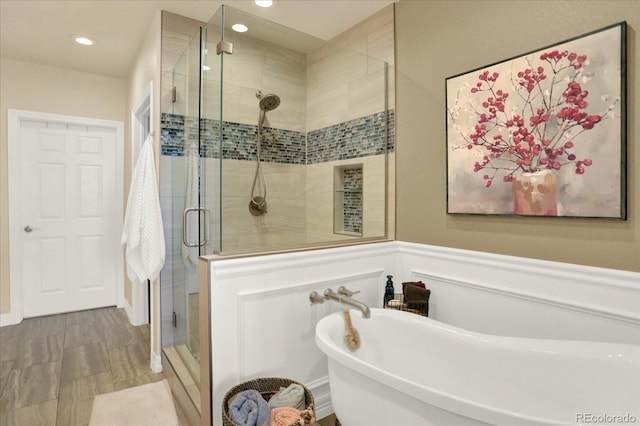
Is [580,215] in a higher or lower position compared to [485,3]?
lower

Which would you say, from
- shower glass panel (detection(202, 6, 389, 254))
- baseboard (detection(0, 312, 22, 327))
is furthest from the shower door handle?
baseboard (detection(0, 312, 22, 327))

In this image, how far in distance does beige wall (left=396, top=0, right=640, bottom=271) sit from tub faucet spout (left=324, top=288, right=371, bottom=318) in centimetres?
67

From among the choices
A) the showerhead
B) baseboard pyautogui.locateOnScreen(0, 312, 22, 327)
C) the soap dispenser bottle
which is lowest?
baseboard pyautogui.locateOnScreen(0, 312, 22, 327)

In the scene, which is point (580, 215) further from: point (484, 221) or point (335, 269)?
point (335, 269)

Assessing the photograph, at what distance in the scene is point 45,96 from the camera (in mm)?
3635

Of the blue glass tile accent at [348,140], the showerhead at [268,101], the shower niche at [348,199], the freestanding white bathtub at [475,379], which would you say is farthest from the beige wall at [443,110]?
the showerhead at [268,101]

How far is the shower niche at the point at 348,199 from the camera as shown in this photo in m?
2.41

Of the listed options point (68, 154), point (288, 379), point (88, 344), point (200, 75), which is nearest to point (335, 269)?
point (288, 379)

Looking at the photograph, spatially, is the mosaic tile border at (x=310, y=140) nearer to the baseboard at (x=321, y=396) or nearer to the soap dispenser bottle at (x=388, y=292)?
the soap dispenser bottle at (x=388, y=292)

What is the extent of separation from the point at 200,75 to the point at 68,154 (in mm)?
2732

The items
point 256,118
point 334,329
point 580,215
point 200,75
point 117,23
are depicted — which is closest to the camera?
point 580,215

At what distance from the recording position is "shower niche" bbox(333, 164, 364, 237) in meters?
2.41

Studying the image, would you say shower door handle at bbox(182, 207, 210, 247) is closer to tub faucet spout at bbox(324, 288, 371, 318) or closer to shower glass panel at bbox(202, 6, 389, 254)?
shower glass panel at bbox(202, 6, 389, 254)

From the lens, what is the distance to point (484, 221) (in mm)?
1870
